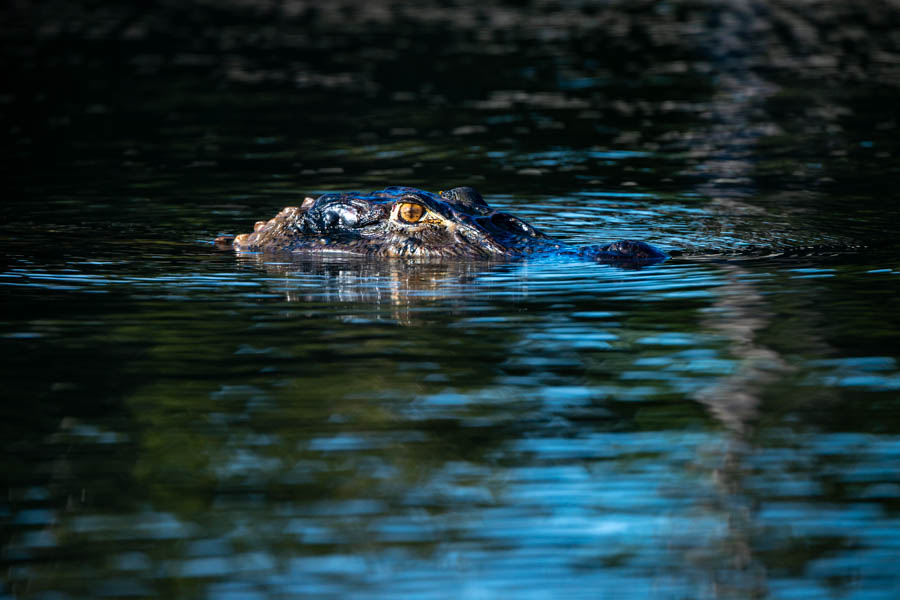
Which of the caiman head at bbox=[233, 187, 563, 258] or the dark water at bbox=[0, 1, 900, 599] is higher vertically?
the caiman head at bbox=[233, 187, 563, 258]

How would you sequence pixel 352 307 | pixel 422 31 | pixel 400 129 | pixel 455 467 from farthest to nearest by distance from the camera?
1. pixel 422 31
2. pixel 400 129
3. pixel 352 307
4. pixel 455 467

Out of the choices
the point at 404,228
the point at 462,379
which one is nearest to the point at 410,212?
the point at 404,228

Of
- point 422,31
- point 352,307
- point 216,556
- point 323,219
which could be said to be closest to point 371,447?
point 216,556

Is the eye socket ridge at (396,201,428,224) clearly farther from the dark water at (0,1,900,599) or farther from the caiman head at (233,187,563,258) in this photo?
the dark water at (0,1,900,599)

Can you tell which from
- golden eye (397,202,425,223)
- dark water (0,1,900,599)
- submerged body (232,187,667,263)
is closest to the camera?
dark water (0,1,900,599)

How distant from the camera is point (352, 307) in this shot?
999 cm

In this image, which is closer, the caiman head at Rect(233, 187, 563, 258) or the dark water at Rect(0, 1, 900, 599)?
the dark water at Rect(0, 1, 900, 599)

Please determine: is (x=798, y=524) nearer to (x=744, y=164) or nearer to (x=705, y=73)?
(x=744, y=164)

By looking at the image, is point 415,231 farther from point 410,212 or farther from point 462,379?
point 462,379

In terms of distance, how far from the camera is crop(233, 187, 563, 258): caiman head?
38.8ft

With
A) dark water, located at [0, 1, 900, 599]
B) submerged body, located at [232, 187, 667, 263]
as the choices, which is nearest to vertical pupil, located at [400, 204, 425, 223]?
submerged body, located at [232, 187, 667, 263]

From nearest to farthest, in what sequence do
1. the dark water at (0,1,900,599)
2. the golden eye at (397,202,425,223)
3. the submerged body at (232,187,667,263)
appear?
1. the dark water at (0,1,900,599)
2. the submerged body at (232,187,667,263)
3. the golden eye at (397,202,425,223)

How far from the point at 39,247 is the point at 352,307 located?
13.2 feet

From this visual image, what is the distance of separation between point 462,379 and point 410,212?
14.1 ft
